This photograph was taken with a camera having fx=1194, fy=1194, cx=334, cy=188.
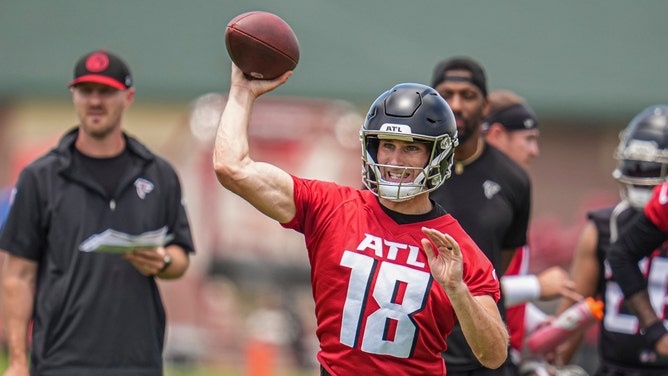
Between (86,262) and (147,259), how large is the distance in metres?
0.31

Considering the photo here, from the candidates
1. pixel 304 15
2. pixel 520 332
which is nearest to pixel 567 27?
pixel 304 15

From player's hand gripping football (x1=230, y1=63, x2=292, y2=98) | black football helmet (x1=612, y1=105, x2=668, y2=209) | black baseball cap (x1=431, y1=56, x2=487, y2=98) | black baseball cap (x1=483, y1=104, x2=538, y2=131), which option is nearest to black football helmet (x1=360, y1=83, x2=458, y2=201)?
player's hand gripping football (x1=230, y1=63, x2=292, y2=98)

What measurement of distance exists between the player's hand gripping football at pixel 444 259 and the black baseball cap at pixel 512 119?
3117 mm

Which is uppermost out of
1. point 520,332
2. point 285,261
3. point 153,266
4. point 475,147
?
point 475,147

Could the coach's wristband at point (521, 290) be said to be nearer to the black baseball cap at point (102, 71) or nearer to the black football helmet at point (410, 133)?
the black football helmet at point (410, 133)

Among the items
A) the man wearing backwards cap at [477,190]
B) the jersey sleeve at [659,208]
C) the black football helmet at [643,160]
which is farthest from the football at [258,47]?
the black football helmet at [643,160]

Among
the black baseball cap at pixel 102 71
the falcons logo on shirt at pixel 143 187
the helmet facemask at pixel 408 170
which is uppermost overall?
the black baseball cap at pixel 102 71

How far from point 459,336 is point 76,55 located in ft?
43.8

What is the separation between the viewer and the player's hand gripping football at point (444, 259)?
432 cm

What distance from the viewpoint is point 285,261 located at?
1644 centimetres

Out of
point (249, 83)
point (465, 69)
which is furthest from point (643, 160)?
point (249, 83)

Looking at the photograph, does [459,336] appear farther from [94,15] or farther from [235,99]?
[94,15]

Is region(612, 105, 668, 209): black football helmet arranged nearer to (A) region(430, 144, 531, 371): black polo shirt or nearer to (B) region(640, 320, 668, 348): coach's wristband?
(A) region(430, 144, 531, 371): black polo shirt

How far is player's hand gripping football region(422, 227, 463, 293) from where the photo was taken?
4324mm
